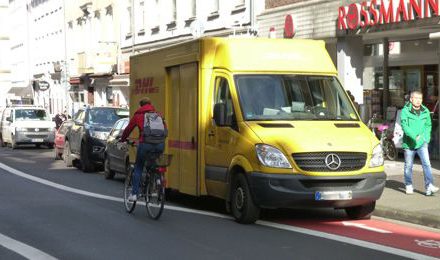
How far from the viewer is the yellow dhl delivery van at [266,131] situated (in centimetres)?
956

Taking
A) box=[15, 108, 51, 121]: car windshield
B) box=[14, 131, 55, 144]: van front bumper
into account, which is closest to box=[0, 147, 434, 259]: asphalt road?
box=[14, 131, 55, 144]: van front bumper

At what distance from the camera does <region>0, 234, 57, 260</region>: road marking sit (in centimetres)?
795

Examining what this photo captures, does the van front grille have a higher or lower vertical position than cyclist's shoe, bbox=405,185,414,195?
higher

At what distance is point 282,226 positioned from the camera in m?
9.96

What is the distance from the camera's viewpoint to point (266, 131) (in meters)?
9.79

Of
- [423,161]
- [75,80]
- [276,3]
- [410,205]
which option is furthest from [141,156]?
[75,80]

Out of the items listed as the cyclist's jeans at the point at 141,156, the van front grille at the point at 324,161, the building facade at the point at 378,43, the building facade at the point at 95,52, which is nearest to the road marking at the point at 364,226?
the van front grille at the point at 324,161

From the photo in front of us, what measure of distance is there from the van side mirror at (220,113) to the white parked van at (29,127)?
2173 cm

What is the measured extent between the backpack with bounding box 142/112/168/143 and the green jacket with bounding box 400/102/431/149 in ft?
13.4

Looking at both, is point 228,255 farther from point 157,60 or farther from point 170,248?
point 157,60

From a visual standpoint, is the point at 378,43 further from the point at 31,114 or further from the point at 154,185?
the point at 31,114

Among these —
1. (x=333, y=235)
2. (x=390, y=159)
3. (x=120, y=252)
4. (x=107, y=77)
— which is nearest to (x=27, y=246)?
(x=120, y=252)

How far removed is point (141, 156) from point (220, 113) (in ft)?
4.62

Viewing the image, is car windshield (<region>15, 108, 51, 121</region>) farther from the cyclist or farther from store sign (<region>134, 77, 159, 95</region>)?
the cyclist
